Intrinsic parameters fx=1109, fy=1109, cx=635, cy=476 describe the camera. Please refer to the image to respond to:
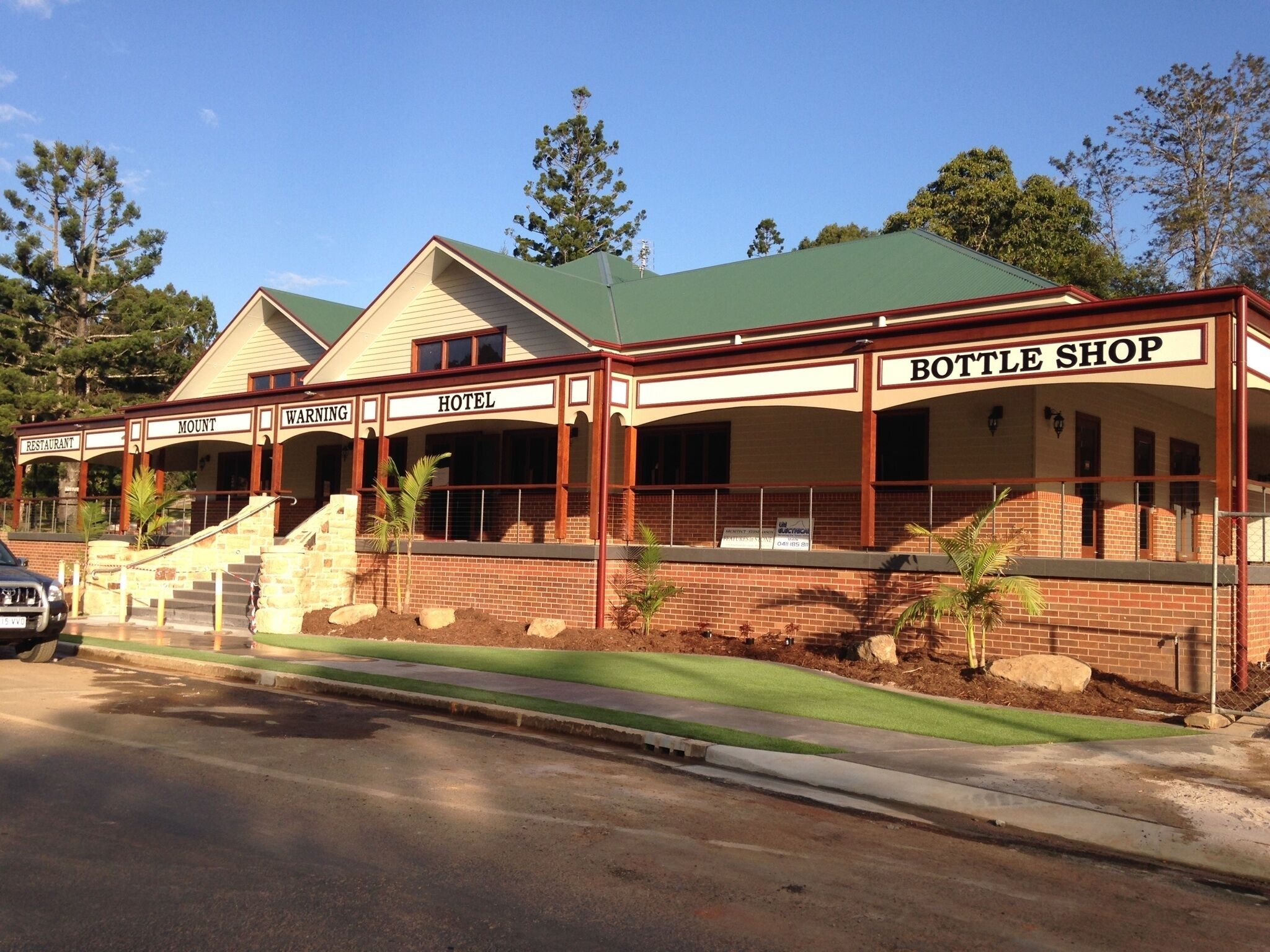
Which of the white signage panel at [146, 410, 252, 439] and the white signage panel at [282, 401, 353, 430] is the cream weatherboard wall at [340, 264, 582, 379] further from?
the white signage panel at [146, 410, 252, 439]

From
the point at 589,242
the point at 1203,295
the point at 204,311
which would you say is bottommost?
the point at 1203,295

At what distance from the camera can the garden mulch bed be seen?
13.0 metres

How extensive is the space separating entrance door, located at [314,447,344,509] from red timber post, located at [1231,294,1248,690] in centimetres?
2218

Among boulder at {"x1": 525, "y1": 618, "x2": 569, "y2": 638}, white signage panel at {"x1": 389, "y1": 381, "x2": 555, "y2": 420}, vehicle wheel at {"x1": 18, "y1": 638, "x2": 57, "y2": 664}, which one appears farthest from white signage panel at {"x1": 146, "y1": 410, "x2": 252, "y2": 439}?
boulder at {"x1": 525, "y1": 618, "x2": 569, "y2": 638}

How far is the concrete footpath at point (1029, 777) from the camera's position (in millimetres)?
7707

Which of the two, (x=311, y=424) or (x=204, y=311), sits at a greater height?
(x=204, y=311)

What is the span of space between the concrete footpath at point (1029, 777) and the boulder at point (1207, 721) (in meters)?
0.18

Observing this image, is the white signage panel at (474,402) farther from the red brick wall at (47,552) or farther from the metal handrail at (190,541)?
the red brick wall at (47,552)

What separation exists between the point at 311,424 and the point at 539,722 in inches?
629

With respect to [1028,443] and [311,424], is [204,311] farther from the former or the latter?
[1028,443]

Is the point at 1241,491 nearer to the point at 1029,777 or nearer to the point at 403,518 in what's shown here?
the point at 1029,777

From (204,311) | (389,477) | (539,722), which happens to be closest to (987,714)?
(539,722)

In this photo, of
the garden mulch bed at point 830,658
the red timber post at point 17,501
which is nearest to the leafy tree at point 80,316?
the red timber post at point 17,501

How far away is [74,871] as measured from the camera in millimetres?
6133
